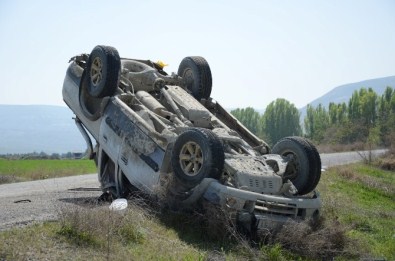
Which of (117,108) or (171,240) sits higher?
(117,108)

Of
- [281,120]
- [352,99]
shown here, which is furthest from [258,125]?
[352,99]

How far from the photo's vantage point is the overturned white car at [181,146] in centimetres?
677

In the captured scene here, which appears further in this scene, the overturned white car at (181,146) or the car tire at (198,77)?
the car tire at (198,77)

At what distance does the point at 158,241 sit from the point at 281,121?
5800cm

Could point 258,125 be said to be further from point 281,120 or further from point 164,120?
point 164,120

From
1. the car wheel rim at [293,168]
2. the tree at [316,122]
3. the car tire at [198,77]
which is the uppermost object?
the car tire at [198,77]

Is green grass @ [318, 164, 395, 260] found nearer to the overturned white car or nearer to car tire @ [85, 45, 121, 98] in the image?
the overturned white car

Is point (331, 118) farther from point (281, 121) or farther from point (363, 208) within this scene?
point (363, 208)

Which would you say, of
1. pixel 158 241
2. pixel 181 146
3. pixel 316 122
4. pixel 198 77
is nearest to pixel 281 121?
pixel 316 122

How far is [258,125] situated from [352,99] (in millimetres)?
12924

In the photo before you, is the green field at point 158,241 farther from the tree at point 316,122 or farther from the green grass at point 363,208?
the tree at point 316,122

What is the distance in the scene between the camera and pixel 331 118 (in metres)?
60.9

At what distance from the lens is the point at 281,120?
62.8 metres

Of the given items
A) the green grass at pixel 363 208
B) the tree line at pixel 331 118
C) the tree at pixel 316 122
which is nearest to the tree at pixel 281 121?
the tree line at pixel 331 118
